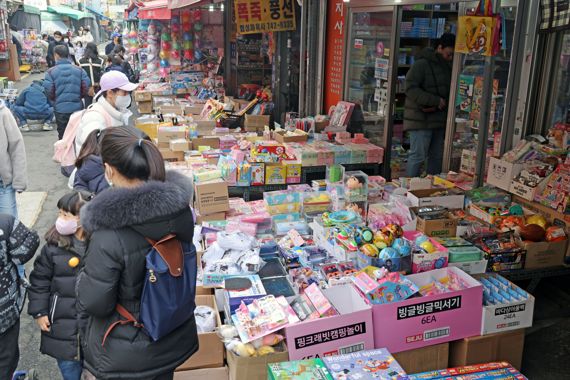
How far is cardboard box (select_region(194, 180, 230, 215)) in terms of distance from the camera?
5293 millimetres

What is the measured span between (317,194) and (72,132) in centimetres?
245

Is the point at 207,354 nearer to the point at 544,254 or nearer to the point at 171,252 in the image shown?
the point at 171,252

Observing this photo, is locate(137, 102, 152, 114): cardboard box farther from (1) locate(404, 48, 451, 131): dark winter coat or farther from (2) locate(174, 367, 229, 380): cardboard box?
(2) locate(174, 367, 229, 380): cardboard box

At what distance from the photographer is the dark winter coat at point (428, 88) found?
680cm

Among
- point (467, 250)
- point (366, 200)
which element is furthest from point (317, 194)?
point (467, 250)

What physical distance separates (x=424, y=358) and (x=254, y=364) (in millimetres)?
1165

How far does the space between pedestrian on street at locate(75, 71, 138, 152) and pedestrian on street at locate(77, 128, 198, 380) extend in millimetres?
2559

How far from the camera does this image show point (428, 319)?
3.45m

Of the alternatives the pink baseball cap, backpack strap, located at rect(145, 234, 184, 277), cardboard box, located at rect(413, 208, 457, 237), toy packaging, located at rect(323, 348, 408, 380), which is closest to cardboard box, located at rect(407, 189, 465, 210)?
cardboard box, located at rect(413, 208, 457, 237)

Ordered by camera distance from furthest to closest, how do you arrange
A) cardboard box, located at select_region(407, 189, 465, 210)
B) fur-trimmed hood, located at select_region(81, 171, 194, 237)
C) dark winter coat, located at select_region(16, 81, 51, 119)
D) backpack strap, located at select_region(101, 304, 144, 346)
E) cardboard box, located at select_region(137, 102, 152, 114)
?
cardboard box, located at select_region(137, 102, 152, 114), dark winter coat, located at select_region(16, 81, 51, 119), cardboard box, located at select_region(407, 189, 465, 210), backpack strap, located at select_region(101, 304, 144, 346), fur-trimmed hood, located at select_region(81, 171, 194, 237)

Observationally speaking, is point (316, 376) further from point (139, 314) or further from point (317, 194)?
point (317, 194)

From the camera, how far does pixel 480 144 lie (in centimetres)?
586

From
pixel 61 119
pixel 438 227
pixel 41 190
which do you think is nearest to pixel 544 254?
pixel 438 227

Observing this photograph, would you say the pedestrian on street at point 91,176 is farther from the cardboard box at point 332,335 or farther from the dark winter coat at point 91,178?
the cardboard box at point 332,335
